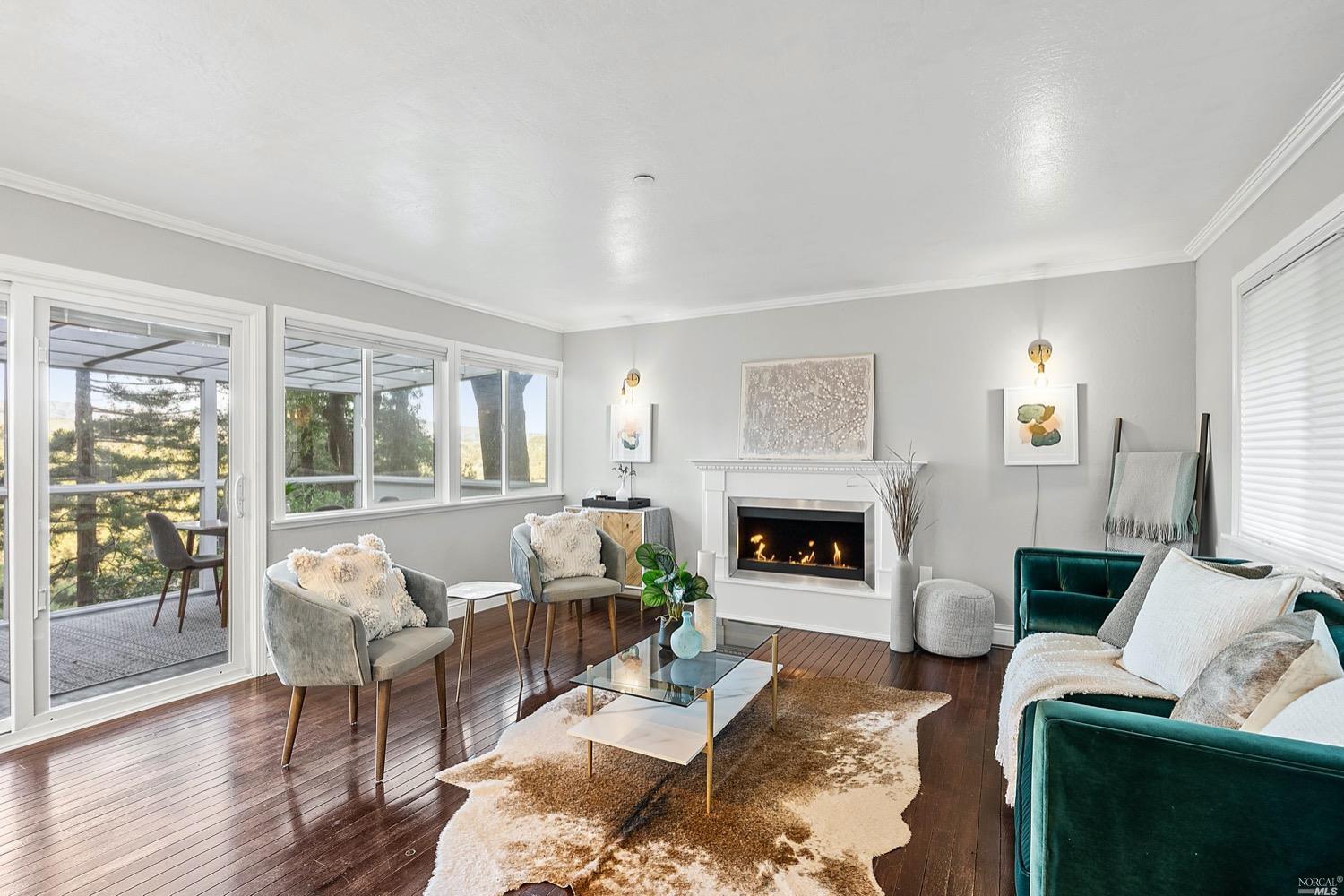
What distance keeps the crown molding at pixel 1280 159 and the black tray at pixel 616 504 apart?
4.24 m

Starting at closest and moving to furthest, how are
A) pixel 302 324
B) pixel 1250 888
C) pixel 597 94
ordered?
pixel 1250 888, pixel 597 94, pixel 302 324

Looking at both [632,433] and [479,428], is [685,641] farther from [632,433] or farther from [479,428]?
[479,428]

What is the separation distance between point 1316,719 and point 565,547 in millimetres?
3672

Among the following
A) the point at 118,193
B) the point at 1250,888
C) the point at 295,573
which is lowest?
the point at 1250,888

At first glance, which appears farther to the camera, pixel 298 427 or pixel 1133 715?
pixel 298 427

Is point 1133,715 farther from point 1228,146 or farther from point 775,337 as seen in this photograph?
point 775,337

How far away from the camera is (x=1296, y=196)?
263 centimetres

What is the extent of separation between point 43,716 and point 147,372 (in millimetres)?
1753

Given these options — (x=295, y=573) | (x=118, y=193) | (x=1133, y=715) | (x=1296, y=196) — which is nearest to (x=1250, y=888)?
(x=1133, y=715)

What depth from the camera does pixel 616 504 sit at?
567 centimetres

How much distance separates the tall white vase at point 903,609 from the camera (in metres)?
4.34

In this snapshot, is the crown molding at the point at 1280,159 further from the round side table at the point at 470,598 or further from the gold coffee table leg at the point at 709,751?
the round side table at the point at 470,598

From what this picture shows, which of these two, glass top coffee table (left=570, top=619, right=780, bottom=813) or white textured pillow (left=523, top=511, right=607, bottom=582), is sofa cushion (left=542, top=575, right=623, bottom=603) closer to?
white textured pillow (left=523, top=511, right=607, bottom=582)

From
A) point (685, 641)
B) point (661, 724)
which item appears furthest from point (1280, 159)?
point (661, 724)
